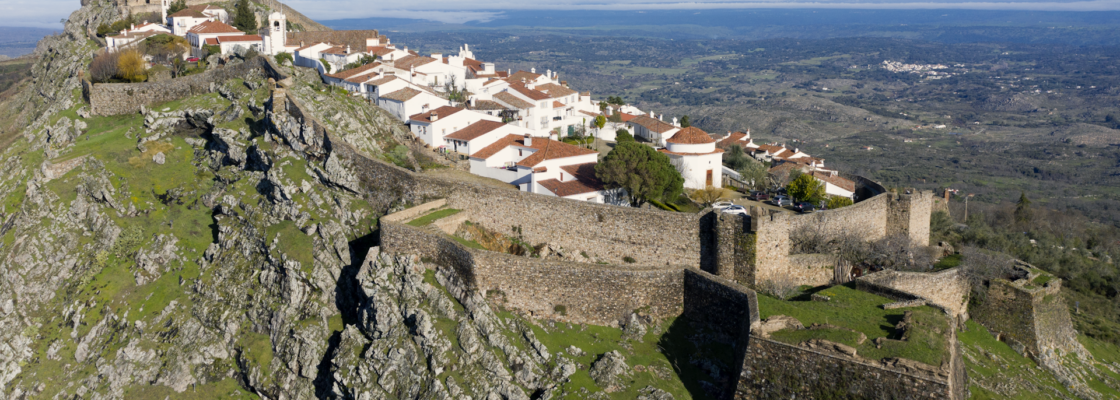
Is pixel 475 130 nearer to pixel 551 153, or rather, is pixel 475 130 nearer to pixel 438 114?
pixel 438 114

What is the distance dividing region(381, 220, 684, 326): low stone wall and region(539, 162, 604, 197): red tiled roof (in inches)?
318

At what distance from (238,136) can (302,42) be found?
19.0 m

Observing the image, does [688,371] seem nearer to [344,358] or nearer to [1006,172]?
[344,358]

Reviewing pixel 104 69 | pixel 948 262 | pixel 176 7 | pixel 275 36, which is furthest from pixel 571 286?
pixel 176 7

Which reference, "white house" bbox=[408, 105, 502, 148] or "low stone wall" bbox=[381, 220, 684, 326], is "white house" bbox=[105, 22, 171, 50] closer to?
"white house" bbox=[408, 105, 502, 148]

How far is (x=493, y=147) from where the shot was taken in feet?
130

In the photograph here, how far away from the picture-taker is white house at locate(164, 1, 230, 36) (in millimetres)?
58797

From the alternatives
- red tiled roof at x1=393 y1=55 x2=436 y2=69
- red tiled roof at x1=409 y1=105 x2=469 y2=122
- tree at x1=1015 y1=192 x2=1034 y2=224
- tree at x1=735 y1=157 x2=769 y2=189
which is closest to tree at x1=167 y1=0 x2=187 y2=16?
red tiled roof at x1=393 y1=55 x2=436 y2=69

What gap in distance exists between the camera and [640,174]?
109 feet

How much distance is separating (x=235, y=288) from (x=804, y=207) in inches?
920

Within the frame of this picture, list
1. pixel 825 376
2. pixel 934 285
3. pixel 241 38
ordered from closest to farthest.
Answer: pixel 825 376
pixel 934 285
pixel 241 38

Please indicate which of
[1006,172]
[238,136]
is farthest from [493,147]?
[1006,172]

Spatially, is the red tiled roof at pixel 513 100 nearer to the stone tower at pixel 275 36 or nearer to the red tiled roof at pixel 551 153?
the red tiled roof at pixel 551 153

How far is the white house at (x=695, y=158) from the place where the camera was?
37156 mm
